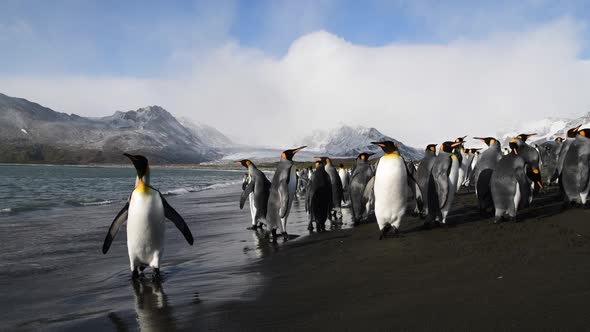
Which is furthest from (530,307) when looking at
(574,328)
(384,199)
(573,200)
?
(573,200)

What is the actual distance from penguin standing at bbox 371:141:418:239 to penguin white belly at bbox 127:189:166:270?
2.66m

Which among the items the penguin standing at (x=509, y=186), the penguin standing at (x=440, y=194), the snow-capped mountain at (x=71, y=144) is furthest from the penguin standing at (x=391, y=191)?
the snow-capped mountain at (x=71, y=144)

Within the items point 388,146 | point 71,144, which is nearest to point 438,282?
point 388,146

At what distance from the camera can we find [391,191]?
562 cm

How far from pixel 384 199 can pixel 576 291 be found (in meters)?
3.04

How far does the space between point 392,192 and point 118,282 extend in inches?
130

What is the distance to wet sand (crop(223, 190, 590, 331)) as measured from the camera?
242 centimetres

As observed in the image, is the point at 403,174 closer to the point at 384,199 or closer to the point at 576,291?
the point at 384,199

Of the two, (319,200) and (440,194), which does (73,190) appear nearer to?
(319,200)

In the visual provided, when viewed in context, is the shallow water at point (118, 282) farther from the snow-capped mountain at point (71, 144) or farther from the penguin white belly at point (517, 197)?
the snow-capped mountain at point (71, 144)

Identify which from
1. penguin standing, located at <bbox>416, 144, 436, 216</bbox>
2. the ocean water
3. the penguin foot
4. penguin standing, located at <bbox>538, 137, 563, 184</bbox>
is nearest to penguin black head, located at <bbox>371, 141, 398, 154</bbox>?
penguin standing, located at <bbox>416, 144, 436, 216</bbox>

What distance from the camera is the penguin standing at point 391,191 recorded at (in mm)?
5605

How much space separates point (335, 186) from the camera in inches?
395

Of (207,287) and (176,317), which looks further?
(207,287)
